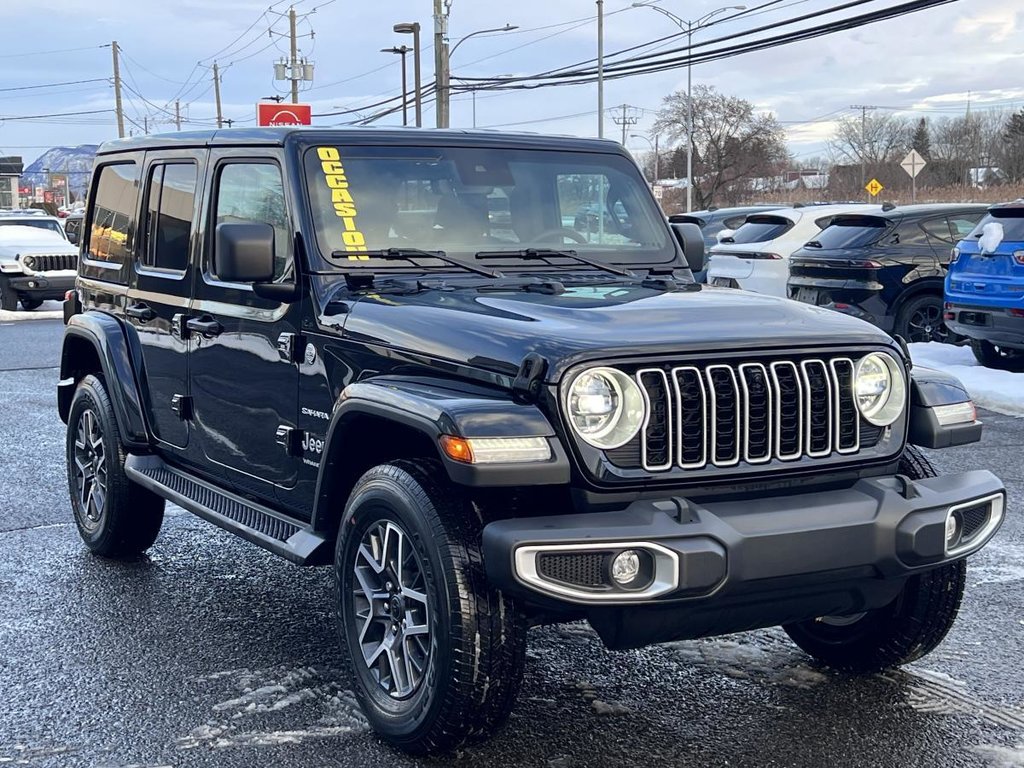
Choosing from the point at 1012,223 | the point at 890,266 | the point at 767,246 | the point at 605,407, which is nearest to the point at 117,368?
the point at 605,407

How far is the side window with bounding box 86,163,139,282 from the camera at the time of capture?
6008 mm

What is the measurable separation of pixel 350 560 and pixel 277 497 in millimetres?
861

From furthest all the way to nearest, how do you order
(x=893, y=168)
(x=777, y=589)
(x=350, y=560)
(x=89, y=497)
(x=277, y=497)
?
(x=893, y=168) → (x=89, y=497) → (x=277, y=497) → (x=350, y=560) → (x=777, y=589)

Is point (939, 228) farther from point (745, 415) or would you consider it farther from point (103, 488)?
point (745, 415)

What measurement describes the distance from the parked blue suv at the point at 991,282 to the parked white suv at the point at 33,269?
15.3 metres

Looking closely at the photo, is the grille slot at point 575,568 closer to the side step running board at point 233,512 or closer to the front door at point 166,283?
the side step running board at point 233,512

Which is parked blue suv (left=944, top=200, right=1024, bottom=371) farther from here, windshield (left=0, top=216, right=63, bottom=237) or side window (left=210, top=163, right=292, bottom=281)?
windshield (left=0, top=216, right=63, bottom=237)

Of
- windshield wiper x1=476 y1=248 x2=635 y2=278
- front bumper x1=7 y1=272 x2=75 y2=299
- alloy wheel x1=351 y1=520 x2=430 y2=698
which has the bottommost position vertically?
alloy wheel x1=351 y1=520 x2=430 y2=698

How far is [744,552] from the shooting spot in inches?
134

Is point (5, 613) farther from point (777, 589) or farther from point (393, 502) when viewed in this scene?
point (777, 589)

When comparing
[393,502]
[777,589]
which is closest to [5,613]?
[393,502]

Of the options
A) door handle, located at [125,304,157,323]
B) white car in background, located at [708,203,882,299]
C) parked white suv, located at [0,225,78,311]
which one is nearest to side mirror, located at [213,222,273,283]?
door handle, located at [125,304,157,323]

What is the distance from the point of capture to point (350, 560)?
4047 mm

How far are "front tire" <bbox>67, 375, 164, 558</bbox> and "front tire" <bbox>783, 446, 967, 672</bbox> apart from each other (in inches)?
123
